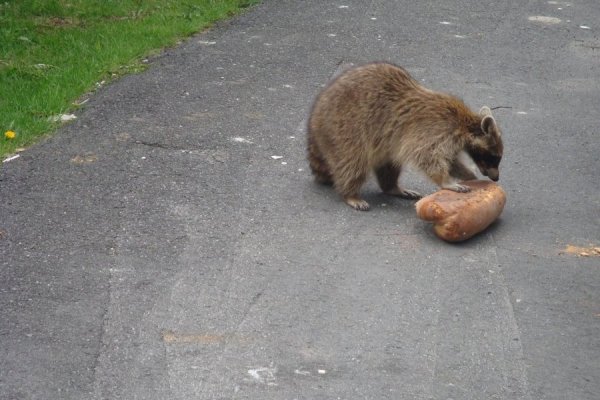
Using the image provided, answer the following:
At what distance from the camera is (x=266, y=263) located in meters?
6.23

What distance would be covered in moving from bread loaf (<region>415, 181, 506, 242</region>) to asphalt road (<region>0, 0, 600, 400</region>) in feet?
0.35

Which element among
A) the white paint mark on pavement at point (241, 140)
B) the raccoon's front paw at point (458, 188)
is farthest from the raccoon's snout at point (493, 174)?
the white paint mark on pavement at point (241, 140)

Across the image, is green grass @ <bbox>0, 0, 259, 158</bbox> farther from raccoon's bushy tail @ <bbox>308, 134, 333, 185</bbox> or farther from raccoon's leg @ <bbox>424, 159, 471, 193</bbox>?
raccoon's leg @ <bbox>424, 159, 471, 193</bbox>

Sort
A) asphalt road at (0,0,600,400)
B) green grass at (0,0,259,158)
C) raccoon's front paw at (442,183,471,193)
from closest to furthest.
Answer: asphalt road at (0,0,600,400) < raccoon's front paw at (442,183,471,193) < green grass at (0,0,259,158)

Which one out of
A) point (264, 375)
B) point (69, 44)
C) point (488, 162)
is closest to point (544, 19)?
point (69, 44)

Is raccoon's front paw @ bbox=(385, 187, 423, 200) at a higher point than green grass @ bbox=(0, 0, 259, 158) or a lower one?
lower

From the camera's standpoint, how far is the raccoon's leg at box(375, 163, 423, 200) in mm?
7512

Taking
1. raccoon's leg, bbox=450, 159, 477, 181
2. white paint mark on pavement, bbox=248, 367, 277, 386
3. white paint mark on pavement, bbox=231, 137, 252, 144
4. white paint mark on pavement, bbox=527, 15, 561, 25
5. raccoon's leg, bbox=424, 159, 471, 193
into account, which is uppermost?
white paint mark on pavement, bbox=248, 367, 277, 386

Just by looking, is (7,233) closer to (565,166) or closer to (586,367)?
(586,367)

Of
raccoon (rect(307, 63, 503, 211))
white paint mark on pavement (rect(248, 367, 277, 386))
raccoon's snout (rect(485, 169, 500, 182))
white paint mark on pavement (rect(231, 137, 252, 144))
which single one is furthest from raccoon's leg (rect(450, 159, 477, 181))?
white paint mark on pavement (rect(248, 367, 277, 386))

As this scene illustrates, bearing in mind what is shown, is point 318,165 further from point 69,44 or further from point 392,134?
point 69,44

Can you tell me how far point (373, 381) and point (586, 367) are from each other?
3.56ft

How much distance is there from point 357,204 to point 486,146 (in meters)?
0.96

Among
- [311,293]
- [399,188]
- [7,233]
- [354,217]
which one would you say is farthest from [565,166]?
[7,233]
